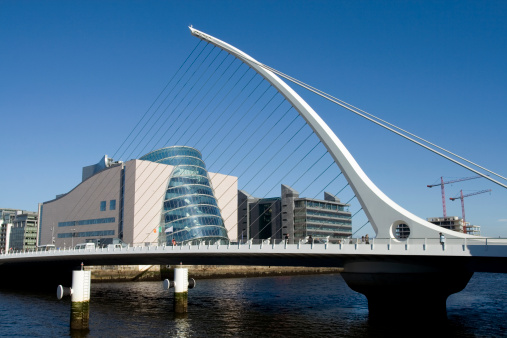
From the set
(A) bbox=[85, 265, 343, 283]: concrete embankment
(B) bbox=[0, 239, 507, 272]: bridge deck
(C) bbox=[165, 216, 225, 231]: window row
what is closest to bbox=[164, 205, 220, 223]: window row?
(C) bbox=[165, 216, 225, 231]: window row

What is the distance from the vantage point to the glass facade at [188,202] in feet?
323

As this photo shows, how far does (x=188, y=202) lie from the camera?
4053 inches

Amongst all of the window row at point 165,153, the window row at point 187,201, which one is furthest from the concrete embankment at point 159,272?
the window row at point 165,153

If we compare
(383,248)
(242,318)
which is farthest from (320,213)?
(383,248)

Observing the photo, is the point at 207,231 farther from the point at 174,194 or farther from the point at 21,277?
the point at 21,277

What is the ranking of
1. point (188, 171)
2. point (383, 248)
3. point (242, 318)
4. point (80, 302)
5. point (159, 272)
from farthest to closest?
point (188, 171) < point (159, 272) < point (242, 318) < point (80, 302) < point (383, 248)

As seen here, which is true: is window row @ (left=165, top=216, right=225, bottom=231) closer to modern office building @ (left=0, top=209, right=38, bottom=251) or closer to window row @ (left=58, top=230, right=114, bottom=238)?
window row @ (left=58, top=230, right=114, bottom=238)

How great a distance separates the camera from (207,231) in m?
101

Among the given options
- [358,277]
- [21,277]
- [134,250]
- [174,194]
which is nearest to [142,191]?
[174,194]

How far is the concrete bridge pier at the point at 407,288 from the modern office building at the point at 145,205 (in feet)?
206

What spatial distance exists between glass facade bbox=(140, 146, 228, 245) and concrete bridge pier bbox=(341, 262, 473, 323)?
6199 cm

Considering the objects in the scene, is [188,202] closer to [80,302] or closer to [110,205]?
[110,205]

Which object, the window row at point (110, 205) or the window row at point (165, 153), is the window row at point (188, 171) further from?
the window row at point (110, 205)

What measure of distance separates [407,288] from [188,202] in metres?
73.1
